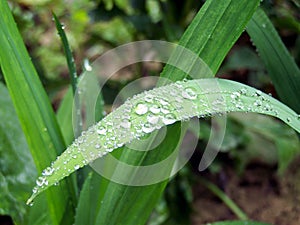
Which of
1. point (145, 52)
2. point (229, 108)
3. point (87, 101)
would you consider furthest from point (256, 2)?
point (145, 52)

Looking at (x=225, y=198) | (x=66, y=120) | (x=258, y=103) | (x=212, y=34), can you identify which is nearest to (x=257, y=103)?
(x=258, y=103)

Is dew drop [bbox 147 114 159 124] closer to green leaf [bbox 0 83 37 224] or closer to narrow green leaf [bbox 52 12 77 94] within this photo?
narrow green leaf [bbox 52 12 77 94]

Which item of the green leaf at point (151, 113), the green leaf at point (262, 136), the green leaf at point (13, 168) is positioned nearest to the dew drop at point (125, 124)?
the green leaf at point (151, 113)

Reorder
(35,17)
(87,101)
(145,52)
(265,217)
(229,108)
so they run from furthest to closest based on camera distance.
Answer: (35,17) < (145,52) < (265,217) < (87,101) < (229,108)

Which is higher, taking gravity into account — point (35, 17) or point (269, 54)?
point (269, 54)

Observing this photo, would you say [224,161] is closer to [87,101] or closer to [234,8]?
[87,101]

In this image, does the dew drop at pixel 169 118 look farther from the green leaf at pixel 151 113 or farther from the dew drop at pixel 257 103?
the dew drop at pixel 257 103

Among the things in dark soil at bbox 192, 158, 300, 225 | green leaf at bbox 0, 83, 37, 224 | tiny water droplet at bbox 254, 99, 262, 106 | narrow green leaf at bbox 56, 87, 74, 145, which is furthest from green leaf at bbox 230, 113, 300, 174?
tiny water droplet at bbox 254, 99, 262, 106

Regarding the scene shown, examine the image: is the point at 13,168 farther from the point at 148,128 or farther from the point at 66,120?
the point at 148,128
